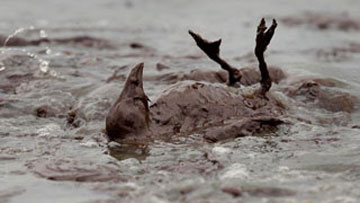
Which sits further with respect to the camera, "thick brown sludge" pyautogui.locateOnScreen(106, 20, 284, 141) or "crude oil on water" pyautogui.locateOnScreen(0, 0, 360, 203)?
"thick brown sludge" pyautogui.locateOnScreen(106, 20, 284, 141)

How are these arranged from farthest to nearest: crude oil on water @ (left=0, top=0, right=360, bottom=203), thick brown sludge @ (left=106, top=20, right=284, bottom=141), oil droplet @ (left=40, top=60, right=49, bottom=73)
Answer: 1. oil droplet @ (left=40, top=60, right=49, bottom=73)
2. thick brown sludge @ (left=106, top=20, right=284, bottom=141)
3. crude oil on water @ (left=0, top=0, right=360, bottom=203)

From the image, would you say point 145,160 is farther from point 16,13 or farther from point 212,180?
point 16,13

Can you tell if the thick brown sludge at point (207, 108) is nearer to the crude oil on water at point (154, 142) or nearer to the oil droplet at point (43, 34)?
the crude oil on water at point (154, 142)

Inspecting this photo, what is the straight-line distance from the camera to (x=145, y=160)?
4.01 meters

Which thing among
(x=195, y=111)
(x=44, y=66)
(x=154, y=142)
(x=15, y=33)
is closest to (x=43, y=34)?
(x=15, y=33)

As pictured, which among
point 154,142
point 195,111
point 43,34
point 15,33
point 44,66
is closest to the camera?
point 154,142

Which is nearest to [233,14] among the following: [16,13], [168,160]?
[16,13]

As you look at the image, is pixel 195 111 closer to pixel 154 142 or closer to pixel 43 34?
pixel 154 142

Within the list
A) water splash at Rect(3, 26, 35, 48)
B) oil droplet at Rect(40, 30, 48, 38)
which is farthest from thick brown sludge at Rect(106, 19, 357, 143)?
oil droplet at Rect(40, 30, 48, 38)

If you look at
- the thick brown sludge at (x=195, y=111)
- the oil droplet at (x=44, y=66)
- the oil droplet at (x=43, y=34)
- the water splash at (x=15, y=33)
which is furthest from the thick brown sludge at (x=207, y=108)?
the oil droplet at (x=43, y=34)

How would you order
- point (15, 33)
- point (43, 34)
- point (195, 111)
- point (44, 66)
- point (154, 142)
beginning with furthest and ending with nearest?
point (43, 34) < point (15, 33) < point (44, 66) < point (195, 111) < point (154, 142)

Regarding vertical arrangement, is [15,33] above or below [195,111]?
above

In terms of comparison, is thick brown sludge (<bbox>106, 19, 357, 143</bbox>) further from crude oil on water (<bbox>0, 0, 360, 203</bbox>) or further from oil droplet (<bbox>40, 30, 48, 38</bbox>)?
oil droplet (<bbox>40, 30, 48, 38</bbox>)

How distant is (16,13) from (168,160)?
9741mm
